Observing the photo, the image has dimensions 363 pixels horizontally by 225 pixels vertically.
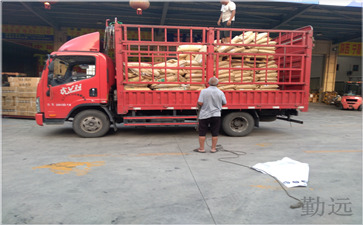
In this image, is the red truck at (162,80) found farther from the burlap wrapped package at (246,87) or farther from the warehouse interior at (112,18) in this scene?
the warehouse interior at (112,18)

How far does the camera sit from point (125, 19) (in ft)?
50.8

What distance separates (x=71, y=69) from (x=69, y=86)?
47 cm

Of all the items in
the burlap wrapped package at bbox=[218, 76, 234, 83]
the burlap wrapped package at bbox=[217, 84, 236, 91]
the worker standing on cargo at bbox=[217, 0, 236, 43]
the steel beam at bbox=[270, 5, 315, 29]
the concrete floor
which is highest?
the steel beam at bbox=[270, 5, 315, 29]

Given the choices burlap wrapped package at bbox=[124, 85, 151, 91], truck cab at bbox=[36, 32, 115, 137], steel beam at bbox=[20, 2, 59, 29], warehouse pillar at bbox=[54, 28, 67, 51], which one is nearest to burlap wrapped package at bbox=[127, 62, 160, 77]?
burlap wrapped package at bbox=[124, 85, 151, 91]

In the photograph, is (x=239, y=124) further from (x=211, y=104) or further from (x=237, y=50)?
(x=211, y=104)

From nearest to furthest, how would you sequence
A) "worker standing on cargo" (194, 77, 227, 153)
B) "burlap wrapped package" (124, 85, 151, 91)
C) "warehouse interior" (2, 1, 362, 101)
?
"worker standing on cargo" (194, 77, 227, 153), "burlap wrapped package" (124, 85, 151, 91), "warehouse interior" (2, 1, 362, 101)

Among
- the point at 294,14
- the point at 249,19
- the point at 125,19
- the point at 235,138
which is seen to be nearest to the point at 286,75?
the point at 235,138

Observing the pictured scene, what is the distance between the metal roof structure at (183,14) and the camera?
1295cm

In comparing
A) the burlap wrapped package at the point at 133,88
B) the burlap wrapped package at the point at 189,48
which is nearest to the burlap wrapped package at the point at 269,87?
the burlap wrapped package at the point at 189,48

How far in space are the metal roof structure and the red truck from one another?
730 cm

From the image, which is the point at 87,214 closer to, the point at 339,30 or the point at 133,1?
the point at 133,1

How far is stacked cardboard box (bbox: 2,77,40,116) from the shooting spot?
9727 mm

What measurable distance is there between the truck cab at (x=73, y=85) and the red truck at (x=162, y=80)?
0.07 ft

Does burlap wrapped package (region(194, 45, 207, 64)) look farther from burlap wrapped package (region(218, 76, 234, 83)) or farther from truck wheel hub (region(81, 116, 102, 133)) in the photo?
truck wheel hub (region(81, 116, 102, 133))
